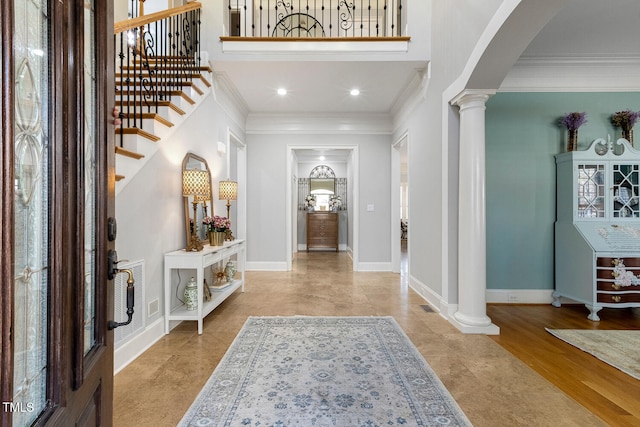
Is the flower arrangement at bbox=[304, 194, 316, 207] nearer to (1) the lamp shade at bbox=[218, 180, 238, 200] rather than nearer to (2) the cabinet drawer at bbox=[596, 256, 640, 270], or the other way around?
(1) the lamp shade at bbox=[218, 180, 238, 200]

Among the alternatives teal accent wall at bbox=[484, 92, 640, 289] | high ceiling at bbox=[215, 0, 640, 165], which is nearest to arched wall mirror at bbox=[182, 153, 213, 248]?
high ceiling at bbox=[215, 0, 640, 165]

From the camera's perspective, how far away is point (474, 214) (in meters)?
2.59

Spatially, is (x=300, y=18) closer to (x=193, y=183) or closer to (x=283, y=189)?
(x=283, y=189)

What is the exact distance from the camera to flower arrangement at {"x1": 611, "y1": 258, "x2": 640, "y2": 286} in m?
2.86

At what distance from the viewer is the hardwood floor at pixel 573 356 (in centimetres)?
165

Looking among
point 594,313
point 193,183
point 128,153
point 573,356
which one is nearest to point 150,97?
point 193,183

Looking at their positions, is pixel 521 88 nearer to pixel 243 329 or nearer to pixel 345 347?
pixel 345 347

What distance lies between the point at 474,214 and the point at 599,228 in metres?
1.65

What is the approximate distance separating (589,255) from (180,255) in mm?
3972

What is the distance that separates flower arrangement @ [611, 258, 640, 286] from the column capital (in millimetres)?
2100

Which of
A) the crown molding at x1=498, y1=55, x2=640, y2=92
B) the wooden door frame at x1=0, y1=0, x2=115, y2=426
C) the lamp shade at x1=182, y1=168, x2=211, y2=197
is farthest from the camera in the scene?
the crown molding at x1=498, y1=55, x2=640, y2=92

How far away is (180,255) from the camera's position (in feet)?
8.29

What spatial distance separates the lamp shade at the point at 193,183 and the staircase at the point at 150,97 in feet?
1.26

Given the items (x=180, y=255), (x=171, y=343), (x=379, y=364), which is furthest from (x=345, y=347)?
(x=180, y=255)
